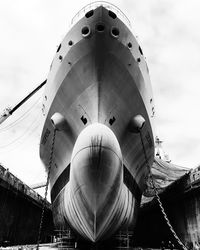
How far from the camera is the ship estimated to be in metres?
6.10

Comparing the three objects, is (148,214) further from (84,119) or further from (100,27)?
(100,27)

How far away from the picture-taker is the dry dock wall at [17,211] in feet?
38.3

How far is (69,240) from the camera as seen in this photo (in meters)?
8.04

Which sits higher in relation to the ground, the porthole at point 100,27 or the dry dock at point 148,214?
the porthole at point 100,27

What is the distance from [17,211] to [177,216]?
28.9 feet

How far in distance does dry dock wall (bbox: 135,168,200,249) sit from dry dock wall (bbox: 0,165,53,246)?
6914 millimetres

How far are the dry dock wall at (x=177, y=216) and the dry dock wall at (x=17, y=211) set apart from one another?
6.91 metres

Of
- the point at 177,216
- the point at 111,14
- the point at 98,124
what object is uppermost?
the point at 111,14

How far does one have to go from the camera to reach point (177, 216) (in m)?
12.0

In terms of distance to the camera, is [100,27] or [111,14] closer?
[100,27]

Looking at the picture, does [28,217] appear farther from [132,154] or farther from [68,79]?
[68,79]

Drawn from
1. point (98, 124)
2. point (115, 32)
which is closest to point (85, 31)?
point (115, 32)

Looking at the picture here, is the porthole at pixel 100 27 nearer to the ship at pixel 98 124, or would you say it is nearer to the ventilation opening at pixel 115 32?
the ship at pixel 98 124

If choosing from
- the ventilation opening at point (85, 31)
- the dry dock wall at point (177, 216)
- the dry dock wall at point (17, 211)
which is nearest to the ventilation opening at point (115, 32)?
the ventilation opening at point (85, 31)
